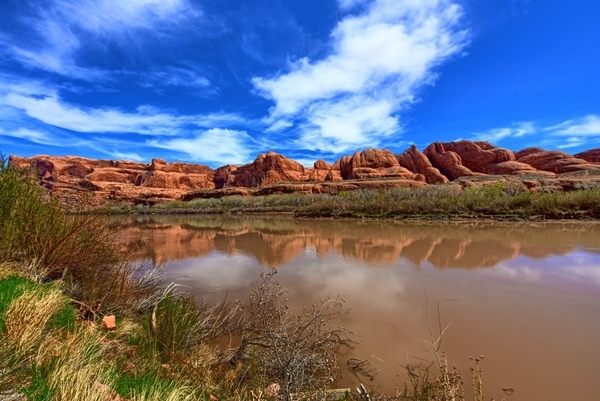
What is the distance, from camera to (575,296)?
4973 millimetres

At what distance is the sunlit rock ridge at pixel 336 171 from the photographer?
59.8 metres

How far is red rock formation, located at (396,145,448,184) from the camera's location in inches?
2776

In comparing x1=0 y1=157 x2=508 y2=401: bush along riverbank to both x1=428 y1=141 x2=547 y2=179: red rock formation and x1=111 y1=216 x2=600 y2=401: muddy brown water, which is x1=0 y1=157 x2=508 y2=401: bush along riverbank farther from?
x1=428 y1=141 x2=547 y2=179: red rock formation

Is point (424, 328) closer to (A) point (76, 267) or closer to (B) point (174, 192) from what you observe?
(A) point (76, 267)

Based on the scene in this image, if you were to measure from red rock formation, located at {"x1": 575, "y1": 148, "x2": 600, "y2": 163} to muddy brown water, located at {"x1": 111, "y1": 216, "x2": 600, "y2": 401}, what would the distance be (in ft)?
258

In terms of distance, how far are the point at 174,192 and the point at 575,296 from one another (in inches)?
3301

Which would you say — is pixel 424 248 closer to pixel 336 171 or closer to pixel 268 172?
pixel 336 171

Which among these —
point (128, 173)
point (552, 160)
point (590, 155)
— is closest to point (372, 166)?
point (552, 160)

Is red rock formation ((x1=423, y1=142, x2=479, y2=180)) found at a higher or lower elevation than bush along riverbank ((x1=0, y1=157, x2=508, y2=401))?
higher

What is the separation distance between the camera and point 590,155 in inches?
2709

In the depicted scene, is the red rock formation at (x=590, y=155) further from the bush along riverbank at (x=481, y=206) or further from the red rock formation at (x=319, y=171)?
the red rock formation at (x=319, y=171)

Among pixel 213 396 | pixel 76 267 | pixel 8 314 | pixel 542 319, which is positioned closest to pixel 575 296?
pixel 542 319

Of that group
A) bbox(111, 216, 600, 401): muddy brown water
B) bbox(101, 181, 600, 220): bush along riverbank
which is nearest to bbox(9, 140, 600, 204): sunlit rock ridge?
bbox(101, 181, 600, 220): bush along riverbank

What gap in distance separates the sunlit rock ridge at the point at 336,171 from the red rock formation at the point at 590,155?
0.56ft
